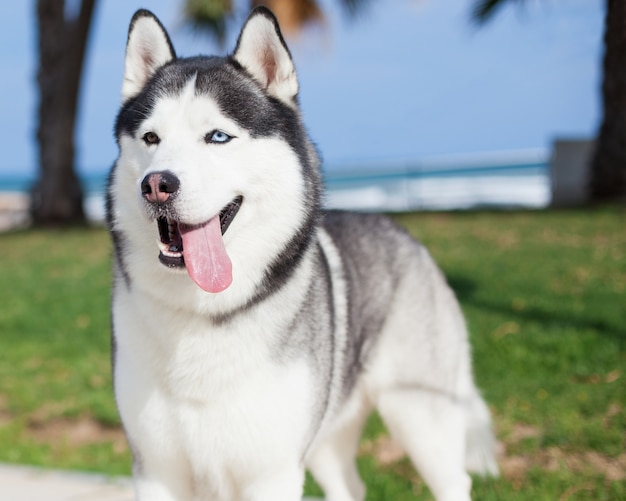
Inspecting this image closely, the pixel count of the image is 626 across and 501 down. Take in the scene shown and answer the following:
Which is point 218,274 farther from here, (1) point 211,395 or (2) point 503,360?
(2) point 503,360

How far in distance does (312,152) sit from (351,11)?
481 inches

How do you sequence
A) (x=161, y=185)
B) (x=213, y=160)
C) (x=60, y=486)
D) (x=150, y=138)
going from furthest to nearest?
(x=60, y=486) < (x=150, y=138) < (x=213, y=160) < (x=161, y=185)

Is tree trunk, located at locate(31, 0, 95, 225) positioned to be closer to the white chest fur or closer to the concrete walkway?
the concrete walkway

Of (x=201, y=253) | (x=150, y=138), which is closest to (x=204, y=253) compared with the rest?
(x=201, y=253)

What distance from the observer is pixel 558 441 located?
4.96m

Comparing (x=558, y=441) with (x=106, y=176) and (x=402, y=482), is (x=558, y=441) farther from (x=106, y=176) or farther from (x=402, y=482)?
(x=106, y=176)

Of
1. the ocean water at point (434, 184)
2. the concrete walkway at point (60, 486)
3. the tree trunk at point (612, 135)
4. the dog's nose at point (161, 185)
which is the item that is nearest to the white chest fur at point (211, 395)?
the dog's nose at point (161, 185)

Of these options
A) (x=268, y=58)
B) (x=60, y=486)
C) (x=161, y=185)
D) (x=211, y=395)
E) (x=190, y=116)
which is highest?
(x=268, y=58)

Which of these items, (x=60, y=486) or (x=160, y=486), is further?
(x=60, y=486)

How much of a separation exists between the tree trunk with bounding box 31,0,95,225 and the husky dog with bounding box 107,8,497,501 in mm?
12208

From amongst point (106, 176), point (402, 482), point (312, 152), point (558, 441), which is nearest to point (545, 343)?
point (558, 441)

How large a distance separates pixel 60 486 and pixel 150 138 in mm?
2559

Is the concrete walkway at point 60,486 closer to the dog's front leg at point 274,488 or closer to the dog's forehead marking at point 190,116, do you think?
the dog's front leg at point 274,488

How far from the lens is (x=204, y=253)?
2.71 meters
